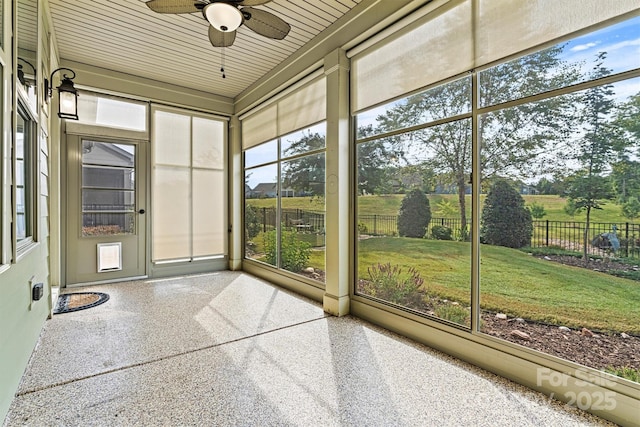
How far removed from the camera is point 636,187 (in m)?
1.80

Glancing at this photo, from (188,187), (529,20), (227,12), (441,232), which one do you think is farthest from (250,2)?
(188,187)

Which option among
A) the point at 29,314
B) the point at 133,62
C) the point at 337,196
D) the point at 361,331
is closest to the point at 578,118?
the point at 337,196

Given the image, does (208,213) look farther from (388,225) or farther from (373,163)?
(388,225)

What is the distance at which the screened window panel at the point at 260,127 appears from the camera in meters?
4.85

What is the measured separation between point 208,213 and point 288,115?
244 centimetres

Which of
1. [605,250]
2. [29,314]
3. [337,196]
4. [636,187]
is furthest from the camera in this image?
[337,196]

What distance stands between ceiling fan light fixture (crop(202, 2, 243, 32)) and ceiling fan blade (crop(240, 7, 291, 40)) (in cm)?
13

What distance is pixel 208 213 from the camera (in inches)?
225

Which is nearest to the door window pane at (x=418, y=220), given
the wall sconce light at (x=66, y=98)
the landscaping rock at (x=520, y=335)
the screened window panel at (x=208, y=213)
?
the landscaping rock at (x=520, y=335)

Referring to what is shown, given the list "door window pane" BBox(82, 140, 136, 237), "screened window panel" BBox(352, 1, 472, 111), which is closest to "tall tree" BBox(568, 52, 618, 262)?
"screened window panel" BBox(352, 1, 472, 111)

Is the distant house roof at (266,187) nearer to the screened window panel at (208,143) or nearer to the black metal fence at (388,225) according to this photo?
the screened window panel at (208,143)

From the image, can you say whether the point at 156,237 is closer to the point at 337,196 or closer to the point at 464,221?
the point at 337,196

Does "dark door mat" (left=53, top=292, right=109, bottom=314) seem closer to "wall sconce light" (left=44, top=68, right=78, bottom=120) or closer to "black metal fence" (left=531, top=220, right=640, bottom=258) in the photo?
"wall sconce light" (left=44, top=68, right=78, bottom=120)

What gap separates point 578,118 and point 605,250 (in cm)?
85
